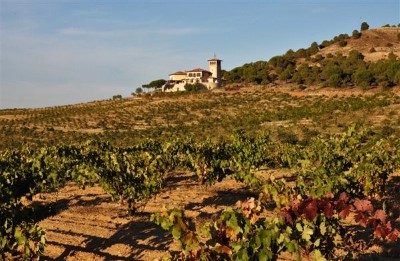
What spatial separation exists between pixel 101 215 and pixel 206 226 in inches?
355

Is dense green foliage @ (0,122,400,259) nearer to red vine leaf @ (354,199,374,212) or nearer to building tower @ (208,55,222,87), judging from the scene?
red vine leaf @ (354,199,374,212)

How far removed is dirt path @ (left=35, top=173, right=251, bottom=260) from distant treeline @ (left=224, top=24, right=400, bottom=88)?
175 feet

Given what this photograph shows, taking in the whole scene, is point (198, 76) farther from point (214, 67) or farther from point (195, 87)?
point (195, 87)

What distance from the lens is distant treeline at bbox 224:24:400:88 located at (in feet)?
213

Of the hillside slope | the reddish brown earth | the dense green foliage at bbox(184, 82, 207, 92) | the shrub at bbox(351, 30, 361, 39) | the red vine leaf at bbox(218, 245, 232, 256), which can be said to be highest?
the shrub at bbox(351, 30, 361, 39)

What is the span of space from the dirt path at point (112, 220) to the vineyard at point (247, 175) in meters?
0.44

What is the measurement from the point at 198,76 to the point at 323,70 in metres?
37.4

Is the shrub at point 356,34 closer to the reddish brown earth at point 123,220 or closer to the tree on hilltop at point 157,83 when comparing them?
the tree on hilltop at point 157,83

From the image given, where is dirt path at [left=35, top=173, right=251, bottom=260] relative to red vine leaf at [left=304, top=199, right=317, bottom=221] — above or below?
below

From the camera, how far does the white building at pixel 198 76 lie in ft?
336

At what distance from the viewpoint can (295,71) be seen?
281ft

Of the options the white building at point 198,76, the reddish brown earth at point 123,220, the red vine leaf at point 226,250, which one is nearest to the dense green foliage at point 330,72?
the white building at point 198,76

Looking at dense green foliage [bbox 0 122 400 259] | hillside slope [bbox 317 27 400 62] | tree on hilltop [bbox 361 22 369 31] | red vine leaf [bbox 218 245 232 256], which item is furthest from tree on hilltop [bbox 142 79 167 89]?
red vine leaf [bbox 218 245 232 256]

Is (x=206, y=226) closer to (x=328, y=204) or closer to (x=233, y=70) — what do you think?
(x=328, y=204)
